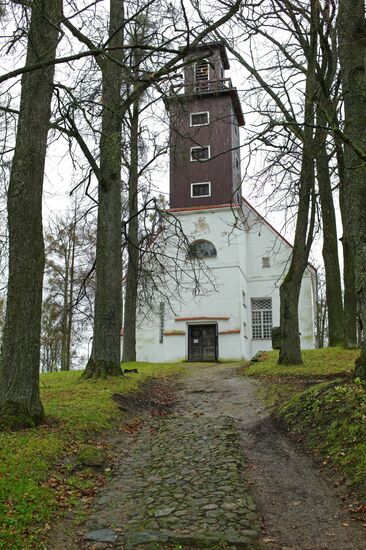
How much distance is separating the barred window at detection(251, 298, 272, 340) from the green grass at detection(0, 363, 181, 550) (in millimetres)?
22689

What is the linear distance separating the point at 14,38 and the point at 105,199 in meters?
6.39

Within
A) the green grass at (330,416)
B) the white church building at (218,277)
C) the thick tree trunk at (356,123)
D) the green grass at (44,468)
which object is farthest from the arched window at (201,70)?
the white church building at (218,277)

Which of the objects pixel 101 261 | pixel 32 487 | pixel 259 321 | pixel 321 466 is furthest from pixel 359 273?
pixel 259 321

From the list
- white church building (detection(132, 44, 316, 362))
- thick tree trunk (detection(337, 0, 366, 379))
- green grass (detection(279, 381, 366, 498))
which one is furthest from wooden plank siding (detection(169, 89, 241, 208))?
green grass (detection(279, 381, 366, 498))

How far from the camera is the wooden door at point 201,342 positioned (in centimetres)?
2978

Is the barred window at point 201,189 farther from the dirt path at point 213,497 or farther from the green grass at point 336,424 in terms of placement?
the dirt path at point 213,497

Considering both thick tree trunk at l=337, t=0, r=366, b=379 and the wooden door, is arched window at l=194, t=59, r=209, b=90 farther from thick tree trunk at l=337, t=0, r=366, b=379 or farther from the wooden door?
the wooden door

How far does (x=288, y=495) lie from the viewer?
572cm

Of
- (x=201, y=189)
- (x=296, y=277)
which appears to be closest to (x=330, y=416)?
(x=296, y=277)

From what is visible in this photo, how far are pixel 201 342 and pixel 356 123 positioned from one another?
73.7 feet

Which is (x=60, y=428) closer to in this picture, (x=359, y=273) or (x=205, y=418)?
(x=205, y=418)

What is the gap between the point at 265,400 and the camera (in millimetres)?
10875

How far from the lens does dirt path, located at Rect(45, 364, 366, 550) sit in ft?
15.2

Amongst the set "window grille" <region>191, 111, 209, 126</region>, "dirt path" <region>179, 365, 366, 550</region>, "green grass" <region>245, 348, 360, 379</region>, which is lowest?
"dirt path" <region>179, 365, 366, 550</region>
